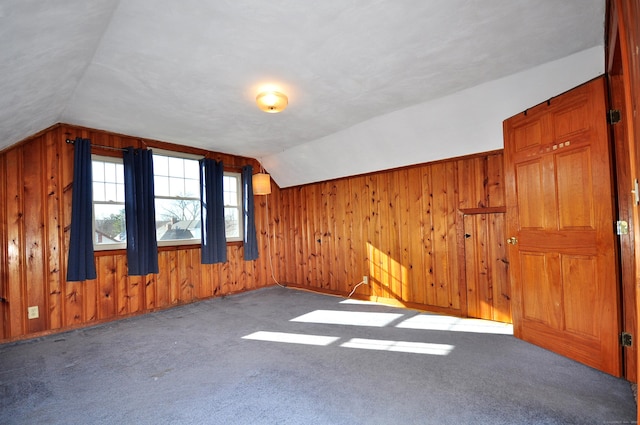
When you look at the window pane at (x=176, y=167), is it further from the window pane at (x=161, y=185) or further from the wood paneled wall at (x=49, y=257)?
the wood paneled wall at (x=49, y=257)

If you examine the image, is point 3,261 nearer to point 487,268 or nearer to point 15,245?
point 15,245

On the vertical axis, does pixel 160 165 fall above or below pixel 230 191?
above

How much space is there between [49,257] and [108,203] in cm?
84

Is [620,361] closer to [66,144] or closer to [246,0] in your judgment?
[246,0]

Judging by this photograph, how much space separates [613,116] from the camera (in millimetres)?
2172

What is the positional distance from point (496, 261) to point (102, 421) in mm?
3652

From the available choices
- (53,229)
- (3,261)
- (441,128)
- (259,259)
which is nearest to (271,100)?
(441,128)

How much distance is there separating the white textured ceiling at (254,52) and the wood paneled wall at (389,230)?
1.08 meters

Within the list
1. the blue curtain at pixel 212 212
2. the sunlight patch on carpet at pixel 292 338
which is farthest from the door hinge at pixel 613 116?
the blue curtain at pixel 212 212

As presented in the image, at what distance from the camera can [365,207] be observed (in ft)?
15.4

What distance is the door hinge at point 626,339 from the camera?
2.04m

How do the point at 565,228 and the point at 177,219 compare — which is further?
the point at 177,219

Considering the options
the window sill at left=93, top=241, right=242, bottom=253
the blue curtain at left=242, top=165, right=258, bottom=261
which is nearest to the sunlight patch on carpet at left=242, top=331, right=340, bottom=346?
the window sill at left=93, top=241, right=242, bottom=253

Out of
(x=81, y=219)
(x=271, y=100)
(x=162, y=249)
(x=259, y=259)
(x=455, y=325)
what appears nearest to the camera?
(x=271, y=100)
